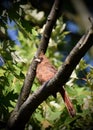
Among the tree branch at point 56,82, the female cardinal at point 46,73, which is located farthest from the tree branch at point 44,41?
the female cardinal at point 46,73

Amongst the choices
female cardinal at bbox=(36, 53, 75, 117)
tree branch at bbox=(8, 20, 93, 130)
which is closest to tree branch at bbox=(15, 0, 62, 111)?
tree branch at bbox=(8, 20, 93, 130)

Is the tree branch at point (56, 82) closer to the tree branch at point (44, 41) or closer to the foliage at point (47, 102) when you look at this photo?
the tree branch at point (44, 41)

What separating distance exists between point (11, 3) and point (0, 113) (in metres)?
0.60

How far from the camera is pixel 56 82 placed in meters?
1.88

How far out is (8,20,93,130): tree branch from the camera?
1.72 metres

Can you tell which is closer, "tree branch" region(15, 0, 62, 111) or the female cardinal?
"tree branch" region(15, 0, 62, 111)

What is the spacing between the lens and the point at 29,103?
6.72 ft

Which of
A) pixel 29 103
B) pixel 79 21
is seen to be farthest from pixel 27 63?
pixel 79 21

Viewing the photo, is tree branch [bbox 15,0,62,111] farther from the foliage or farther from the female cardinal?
the female cardinal

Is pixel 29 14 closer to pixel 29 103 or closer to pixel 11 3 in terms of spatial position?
pixel 11 3

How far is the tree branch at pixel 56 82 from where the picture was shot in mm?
1722

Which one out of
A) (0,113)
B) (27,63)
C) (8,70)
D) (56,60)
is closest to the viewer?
(0,113)

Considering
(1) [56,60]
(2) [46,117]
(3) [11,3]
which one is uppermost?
(1) [56,60]

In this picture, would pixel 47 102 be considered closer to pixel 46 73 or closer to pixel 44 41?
pixel 46 73
